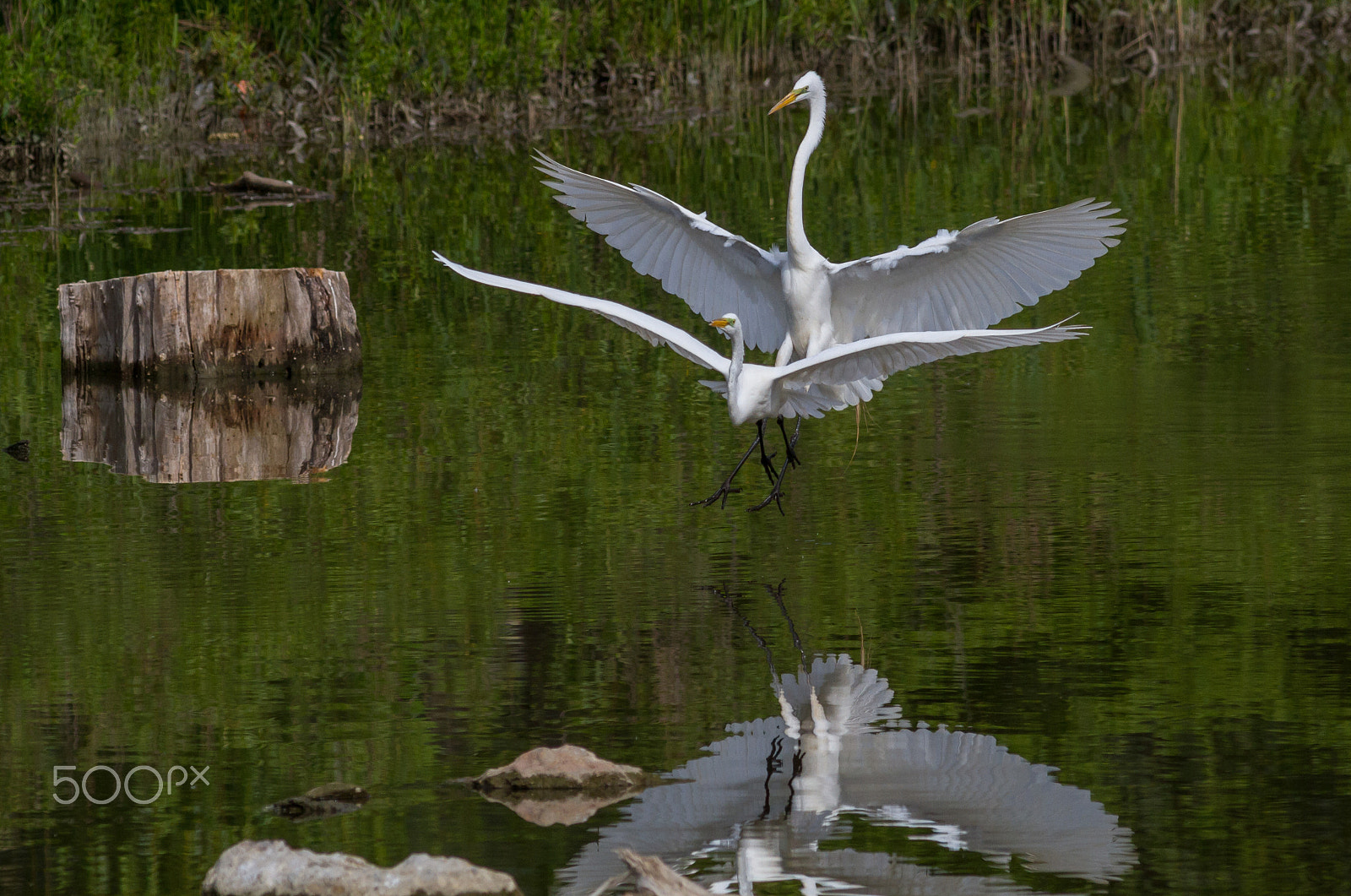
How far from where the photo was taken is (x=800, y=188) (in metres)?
7.75

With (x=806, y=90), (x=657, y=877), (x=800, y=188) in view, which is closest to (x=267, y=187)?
(x=806, y=90)

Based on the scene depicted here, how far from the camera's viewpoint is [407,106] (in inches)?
786

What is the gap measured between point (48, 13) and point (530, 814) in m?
16.9

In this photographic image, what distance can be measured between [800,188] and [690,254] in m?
0.60

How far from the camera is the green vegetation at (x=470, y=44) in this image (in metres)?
18.7

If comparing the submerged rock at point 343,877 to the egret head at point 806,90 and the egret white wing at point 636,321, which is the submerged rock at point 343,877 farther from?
the egret head at point 806,90

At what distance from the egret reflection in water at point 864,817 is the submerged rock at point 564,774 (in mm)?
75

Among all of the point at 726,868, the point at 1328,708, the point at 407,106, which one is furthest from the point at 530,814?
the point at 407,106

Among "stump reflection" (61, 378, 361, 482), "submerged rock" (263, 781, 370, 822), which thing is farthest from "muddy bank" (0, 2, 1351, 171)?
"submerged rock" (263, 781, 370, 822)

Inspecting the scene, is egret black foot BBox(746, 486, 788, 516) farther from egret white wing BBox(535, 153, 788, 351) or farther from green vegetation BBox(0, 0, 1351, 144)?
green vegetation BBox(0, 0, 1351, 144)

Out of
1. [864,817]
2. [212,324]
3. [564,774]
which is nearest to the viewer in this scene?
[864,817]

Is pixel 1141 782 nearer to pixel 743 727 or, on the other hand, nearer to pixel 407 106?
pixel 743 727

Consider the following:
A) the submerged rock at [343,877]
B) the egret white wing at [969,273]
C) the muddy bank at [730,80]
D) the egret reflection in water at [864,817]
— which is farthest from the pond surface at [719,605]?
the muddy bank at [730,80]

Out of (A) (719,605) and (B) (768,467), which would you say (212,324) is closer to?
(B) (768,467)
